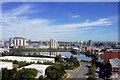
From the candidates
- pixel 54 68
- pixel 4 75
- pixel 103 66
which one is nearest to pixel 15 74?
pixel 4 75

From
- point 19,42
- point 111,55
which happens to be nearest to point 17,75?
point 111,55

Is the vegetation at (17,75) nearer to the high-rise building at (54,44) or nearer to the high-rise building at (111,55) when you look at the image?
the high-rise building at (111,55)

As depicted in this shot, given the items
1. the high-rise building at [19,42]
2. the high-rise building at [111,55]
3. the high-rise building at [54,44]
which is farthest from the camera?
the high-rise building at [19,42]

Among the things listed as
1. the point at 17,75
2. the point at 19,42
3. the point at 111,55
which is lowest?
the point at 17,75

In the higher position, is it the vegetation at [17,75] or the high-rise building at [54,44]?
the high-rise building at [54,44]

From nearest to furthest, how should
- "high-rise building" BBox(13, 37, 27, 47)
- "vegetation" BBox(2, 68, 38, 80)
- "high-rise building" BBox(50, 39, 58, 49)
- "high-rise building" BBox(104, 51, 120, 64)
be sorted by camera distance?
1. "vegetation" BBox(2, 68, 38, 80)
2. "high-rise building" BBox(104, 51, 120, 64)
3. "high-rise building" BBox(50, 39, 58, 49)
4. "high-rise building" BBox(13, 37, 27, 47)

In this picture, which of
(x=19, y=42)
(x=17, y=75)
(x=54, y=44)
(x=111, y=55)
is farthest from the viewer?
(x=19, y=42)

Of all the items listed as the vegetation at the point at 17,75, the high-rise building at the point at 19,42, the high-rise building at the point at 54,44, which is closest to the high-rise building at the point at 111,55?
the vegetation at the point at 17,75

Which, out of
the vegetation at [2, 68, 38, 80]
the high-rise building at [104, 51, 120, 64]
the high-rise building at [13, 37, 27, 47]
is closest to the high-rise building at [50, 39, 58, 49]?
the high-rise building at [13, 37, 27, 47]

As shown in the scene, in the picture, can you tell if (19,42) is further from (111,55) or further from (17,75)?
(17,75)

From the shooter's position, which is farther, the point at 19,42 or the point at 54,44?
the point at 19,42

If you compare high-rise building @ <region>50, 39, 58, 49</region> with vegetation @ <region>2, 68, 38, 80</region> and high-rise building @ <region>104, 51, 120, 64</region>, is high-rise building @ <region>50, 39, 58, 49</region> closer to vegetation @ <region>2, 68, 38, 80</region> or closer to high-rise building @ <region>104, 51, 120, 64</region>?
high-rise building @ <region>104, 51, 120, 64</region>

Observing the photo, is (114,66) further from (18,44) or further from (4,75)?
(18,44)
